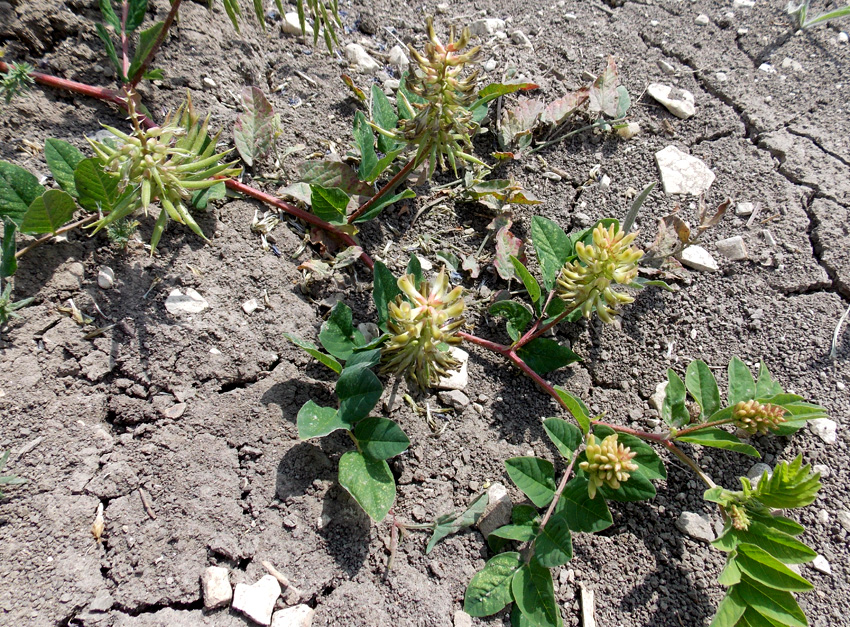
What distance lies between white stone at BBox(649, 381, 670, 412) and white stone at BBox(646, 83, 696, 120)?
154 centimetres

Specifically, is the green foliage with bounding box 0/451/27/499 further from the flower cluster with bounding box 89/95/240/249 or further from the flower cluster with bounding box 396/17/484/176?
the flower cluster with bounding box 396/17/484/176

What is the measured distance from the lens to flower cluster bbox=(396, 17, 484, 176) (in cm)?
180

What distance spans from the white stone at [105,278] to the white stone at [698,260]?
2.42 m

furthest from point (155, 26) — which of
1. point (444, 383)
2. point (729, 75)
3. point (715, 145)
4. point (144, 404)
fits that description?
point (729, 75)

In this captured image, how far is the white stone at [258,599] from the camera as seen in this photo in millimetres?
1748

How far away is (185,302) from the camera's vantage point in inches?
84.1

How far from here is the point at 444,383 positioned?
2291 millimetres

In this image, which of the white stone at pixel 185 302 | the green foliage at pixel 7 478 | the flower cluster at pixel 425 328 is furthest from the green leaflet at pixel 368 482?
the green foliage at pixel 7 478

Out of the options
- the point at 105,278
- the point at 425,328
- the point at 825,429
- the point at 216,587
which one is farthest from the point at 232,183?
the point at 825,429

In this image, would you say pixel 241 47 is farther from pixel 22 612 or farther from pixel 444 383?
pixel 22 612

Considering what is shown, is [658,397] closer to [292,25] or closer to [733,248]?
[733,248]

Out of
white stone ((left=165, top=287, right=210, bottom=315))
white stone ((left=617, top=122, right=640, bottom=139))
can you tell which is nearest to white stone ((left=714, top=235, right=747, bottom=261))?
white stone ((left=617, top=122, right=640, bottom=139))

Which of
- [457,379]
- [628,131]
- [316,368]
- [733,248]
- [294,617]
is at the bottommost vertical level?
[294,617]

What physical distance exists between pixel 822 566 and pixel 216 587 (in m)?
2.16
